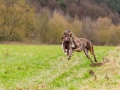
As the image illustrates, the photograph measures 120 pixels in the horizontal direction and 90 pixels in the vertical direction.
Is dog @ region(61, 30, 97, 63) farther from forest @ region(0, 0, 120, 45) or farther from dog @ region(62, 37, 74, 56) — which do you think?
forest @ region(0, 0, 120, 45)

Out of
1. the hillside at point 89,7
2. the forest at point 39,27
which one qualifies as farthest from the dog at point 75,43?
the hillside at point 89,7

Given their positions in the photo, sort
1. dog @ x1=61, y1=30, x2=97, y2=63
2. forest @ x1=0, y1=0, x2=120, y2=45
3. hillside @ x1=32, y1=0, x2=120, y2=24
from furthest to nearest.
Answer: hillside @ x1=32, y1=0, x2=120, y2=24 < forest @ x1=0, y1=0, x2=120, y2=45 < dog @ x1=61, y1=30, x2=97, y2=63

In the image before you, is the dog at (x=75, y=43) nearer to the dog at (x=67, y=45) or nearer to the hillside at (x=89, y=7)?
the dog at (x=67, y=45)

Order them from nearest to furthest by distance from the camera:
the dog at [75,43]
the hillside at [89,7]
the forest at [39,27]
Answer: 1. the dog at [75,43]
2. the forest at [39,27]
3. the hillside at [89,7]

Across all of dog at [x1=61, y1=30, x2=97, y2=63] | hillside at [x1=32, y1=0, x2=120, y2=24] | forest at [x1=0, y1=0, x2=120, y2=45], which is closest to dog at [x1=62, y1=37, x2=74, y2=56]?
dog at [x1=61, y1=30, x2=97, y2=63]

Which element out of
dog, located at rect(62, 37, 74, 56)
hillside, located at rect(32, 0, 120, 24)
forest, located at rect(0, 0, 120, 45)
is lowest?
dog, located at rect(62, 37, 74, 56)

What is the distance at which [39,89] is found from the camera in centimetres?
802

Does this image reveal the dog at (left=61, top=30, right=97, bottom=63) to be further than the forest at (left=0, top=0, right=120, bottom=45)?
No

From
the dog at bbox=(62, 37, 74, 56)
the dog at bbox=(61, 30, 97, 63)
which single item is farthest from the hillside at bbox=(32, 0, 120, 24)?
the dog at bbox=(62, 37, 74, 56)

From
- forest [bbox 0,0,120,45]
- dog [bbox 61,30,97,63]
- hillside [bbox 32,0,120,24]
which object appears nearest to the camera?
dog [bbox 61,30,97,63]

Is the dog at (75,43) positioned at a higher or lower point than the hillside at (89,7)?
lower

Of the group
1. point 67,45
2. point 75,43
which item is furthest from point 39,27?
point 67,45

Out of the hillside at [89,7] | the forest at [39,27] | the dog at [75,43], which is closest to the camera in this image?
the dog at [75,43]

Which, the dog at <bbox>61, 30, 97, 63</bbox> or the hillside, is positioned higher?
the hillside
